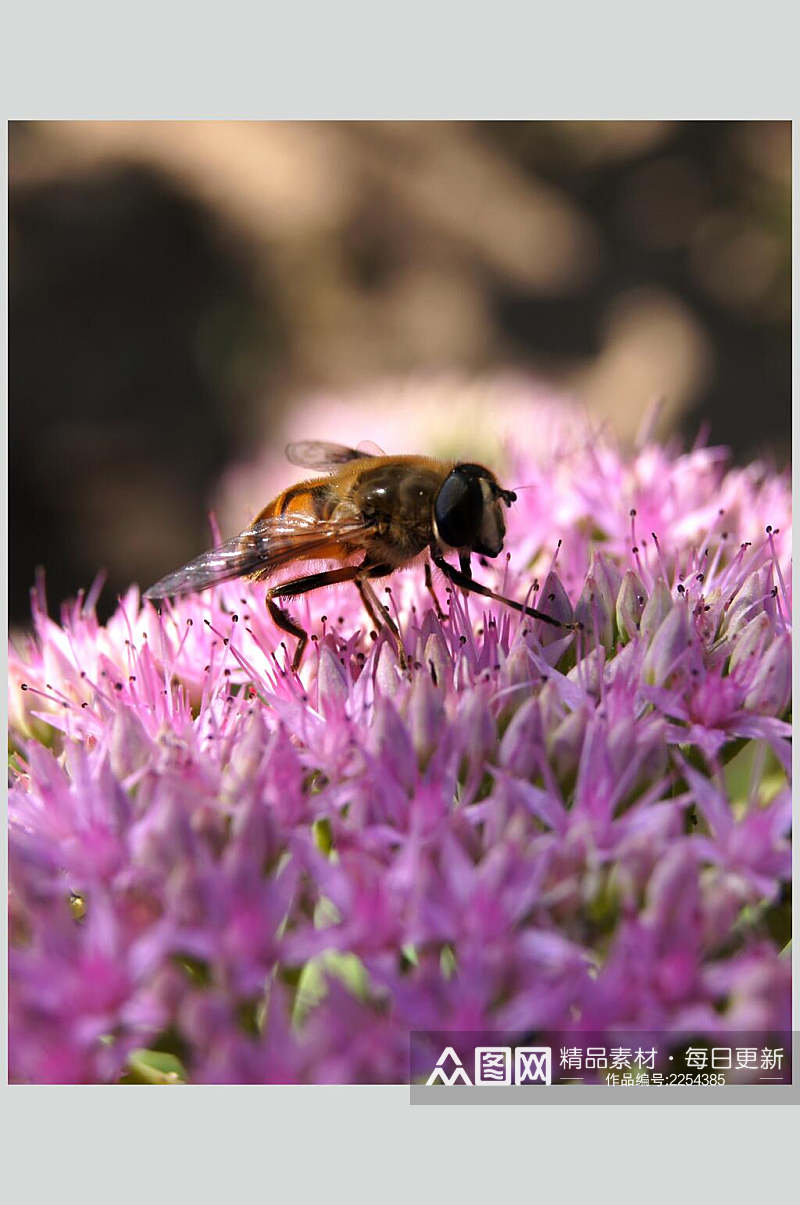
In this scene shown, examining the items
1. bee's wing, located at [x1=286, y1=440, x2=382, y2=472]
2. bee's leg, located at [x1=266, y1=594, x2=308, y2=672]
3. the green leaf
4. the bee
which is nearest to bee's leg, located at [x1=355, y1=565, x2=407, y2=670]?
the bee

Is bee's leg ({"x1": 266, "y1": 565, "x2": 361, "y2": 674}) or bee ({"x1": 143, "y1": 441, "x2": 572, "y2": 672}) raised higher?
bee ({"x1": 143, "y1": 441, "x2": 572, "y2": 672})

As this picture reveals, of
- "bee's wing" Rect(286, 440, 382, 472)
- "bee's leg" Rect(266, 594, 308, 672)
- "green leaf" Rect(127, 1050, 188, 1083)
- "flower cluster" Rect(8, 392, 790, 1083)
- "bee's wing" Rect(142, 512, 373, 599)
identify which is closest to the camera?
"flower cluster" Rect(8, 392, 790, 1083)

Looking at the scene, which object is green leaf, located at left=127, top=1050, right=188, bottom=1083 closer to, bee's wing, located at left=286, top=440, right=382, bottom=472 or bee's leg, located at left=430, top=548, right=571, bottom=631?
bee's leg, located at left=430, top=548, right=571, bottom=631

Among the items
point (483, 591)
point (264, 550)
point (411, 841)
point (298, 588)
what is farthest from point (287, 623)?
point (411, 841)

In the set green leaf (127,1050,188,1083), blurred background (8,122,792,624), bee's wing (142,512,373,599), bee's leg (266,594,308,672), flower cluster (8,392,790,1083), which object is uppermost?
blurred background (8,122,792,624)
